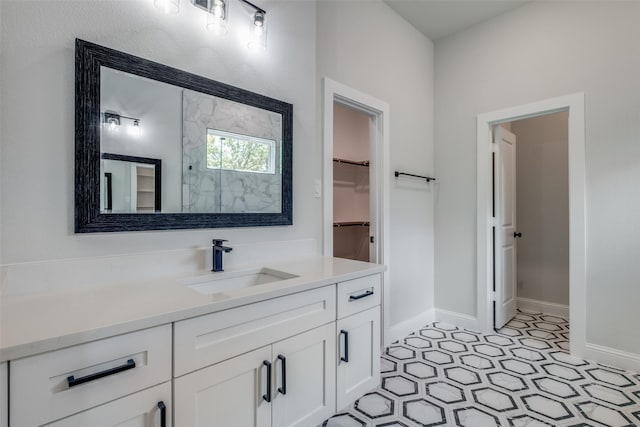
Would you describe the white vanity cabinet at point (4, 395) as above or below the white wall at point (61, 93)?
below

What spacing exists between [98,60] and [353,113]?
2.87 meters

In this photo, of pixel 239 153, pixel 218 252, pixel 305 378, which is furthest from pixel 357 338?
pixel 239 153

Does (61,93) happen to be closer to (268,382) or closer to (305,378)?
(268,382)

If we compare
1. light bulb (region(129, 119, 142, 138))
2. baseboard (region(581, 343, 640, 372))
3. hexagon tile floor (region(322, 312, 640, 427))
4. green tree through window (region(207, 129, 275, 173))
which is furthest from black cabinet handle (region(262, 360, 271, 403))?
baseboard (region(581, 343, 640, 372))

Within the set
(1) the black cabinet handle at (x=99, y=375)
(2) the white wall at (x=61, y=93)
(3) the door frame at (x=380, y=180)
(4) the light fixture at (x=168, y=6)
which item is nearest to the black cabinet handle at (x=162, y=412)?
(1) the black cabinet handle at (x=99, y=375)

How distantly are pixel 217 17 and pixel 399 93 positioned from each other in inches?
71.6

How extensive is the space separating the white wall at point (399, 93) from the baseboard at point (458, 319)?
14 centimetres

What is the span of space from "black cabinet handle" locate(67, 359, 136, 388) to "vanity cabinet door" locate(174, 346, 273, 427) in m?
0.18

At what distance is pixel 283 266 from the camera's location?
1796 millimetres

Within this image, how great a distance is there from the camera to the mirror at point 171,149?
4.16 ft

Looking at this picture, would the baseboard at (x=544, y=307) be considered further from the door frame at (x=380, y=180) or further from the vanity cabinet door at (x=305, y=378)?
the vanity cabinet door at (x=305, y=378)

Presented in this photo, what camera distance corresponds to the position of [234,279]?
1612 millimetres

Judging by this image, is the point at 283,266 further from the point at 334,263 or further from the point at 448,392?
the point at 448,392

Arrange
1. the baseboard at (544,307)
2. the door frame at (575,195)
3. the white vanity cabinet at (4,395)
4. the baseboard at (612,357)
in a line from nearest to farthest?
the white vanity cabinet at (4,395), the baseboard at (612,357), the door frame at (575,195), the baseboard at (544,307)
